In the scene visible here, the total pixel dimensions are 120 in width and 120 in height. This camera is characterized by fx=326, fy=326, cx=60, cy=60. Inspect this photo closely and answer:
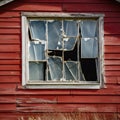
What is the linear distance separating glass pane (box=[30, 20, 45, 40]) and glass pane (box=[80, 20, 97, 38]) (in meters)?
0.91

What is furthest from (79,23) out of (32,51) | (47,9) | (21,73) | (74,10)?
(21,73)

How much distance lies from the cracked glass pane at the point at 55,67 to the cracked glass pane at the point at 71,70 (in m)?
0.14

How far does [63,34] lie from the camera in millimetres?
7551

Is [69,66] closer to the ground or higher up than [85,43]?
closer to the ground

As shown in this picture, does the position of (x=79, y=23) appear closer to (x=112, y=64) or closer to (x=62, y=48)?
(x=62, y=48)

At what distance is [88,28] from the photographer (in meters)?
7.55

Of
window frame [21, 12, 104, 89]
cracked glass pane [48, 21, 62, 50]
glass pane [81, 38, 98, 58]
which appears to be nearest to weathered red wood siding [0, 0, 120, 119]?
window frame [21, 12, 104, 89]

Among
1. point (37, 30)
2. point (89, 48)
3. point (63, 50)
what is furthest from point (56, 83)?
point (37, 30)

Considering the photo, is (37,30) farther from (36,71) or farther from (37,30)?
(36,71)

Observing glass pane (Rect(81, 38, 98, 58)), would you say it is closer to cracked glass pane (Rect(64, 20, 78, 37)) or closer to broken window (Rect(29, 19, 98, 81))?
broken window (Rect(29, 19, 98, 81))

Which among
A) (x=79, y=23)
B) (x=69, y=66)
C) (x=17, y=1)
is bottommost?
(x=69, y=66)

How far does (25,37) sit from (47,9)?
2.68 feet

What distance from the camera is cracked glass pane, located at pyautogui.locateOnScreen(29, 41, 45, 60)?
753 centimetres

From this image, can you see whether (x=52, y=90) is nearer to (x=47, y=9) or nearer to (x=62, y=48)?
(x=62, y=48)
